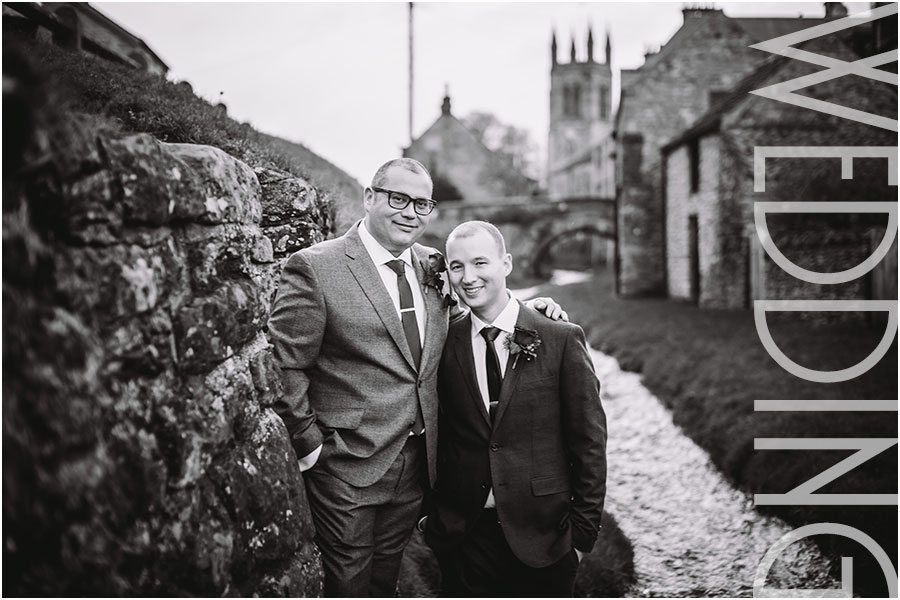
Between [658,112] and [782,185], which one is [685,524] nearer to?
[782,185]

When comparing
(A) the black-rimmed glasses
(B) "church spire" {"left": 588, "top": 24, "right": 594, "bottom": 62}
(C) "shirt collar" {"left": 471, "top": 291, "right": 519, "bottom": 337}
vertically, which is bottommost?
(C) "shirt collar" {"left": 471, "top": 291, "right": 519, "bottom": 337}

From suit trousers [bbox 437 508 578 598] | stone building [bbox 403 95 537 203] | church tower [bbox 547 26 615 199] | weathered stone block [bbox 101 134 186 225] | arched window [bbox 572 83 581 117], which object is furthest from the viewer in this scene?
arched window [bbox 572 83 581 117]

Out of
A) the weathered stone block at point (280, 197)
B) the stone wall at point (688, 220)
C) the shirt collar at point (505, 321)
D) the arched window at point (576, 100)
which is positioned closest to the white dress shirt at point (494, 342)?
the shirt collar at point (505, 321)

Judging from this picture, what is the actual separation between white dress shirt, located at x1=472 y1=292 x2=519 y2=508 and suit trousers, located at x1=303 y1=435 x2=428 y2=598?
0.39 meters

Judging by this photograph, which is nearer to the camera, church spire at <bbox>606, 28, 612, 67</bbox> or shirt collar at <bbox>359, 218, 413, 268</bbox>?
shirt collar at <bbox>359, 218, 413, 268</bbox>

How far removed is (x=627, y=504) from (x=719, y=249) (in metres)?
13.3

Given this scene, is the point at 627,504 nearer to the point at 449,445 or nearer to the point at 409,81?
the point at 449,445

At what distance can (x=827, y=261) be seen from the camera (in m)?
14.0

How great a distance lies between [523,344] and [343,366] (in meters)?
0.86

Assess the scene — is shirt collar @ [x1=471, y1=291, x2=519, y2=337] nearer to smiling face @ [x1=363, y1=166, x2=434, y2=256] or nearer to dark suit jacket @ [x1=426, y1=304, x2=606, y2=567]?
dark suit jacket @ [x1=426, y1=304, x2=606, y2=567]

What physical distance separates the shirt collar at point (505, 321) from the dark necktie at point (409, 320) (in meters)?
0.29

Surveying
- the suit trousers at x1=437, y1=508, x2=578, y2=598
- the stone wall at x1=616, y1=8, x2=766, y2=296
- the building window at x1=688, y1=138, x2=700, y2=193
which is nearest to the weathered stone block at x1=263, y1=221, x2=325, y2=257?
the suit trousers at x1=437, y1=508, x2=578, y2=598

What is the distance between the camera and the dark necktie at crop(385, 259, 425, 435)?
3160 millimetres

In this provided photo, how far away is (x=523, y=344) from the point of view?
3072 mm
